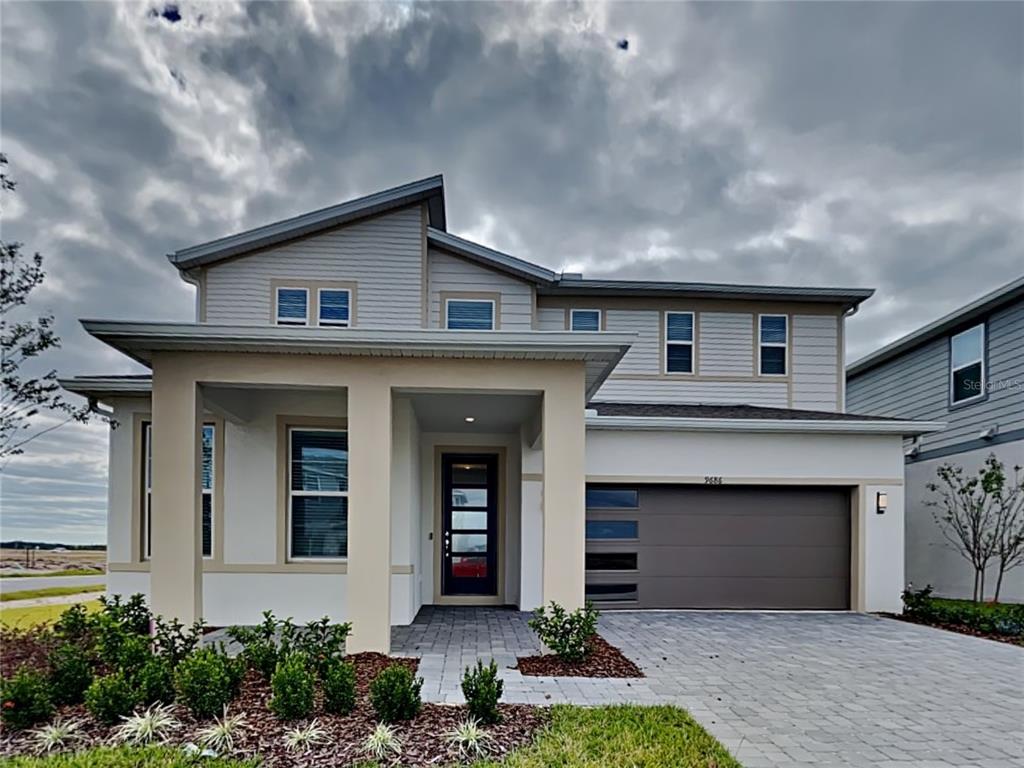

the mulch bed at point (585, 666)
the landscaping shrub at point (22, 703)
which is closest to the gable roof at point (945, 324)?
the mulch bed at point (585, 666)

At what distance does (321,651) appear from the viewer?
5.56 m

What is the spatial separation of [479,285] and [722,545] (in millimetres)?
6051

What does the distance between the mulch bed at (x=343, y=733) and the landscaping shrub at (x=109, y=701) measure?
8cm

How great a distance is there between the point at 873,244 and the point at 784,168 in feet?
11.4

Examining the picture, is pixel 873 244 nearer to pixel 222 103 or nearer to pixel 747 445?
pixel 747 445

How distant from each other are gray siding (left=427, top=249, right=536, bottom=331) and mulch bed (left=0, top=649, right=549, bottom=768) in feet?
25.1

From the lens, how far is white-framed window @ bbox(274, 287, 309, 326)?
440 inches

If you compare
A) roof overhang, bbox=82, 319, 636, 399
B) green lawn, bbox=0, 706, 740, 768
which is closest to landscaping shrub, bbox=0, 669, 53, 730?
green lawn, bbox=0, 706, 740, 768

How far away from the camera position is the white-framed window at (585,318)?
1302 centimetres

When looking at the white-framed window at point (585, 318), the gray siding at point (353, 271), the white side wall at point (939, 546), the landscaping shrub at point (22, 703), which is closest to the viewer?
the landscaping shrub at point (22, 703)

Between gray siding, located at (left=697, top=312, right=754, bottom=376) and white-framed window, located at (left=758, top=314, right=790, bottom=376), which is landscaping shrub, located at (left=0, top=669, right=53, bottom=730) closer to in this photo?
gray siding, located at (left=697, top=312, right=754, bottom=376)

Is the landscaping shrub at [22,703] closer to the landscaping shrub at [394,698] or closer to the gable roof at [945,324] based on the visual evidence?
the landscaping shrub at [394,698]

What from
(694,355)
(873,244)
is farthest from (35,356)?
(873,244)

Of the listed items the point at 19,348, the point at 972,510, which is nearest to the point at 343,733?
the point at 19,348
